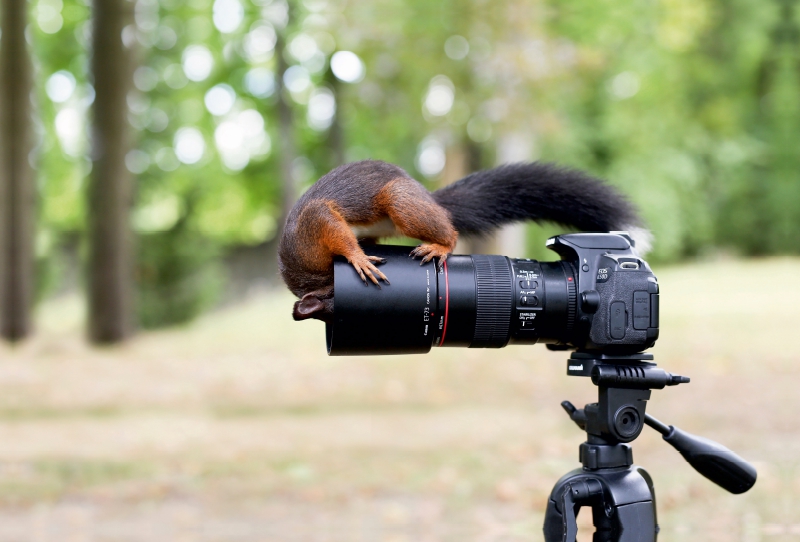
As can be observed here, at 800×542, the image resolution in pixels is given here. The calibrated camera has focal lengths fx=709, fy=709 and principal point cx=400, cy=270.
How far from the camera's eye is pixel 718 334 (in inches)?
304

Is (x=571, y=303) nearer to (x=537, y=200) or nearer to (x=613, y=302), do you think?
(x=613, y=302)

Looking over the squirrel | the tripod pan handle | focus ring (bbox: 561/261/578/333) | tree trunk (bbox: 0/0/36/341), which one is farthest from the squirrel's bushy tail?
tree trunk (bbox: 0/0/36/341)

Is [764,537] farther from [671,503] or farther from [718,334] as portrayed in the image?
[718,334]

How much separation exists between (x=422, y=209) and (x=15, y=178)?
6769 millimetres

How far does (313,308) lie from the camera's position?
1.74 m

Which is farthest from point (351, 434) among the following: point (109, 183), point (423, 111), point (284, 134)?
point (284, 134)

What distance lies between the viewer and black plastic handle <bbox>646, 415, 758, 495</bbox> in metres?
1.81

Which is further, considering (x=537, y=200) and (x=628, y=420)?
(x=537, y=200)

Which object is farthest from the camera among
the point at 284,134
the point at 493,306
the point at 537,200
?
the point at 284,134

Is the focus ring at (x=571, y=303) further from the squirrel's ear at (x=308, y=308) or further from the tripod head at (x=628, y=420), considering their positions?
the squirrel's ear at (x=308, y=308)

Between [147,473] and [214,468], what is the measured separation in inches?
15.3

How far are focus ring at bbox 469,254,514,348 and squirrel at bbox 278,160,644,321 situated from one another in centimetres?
14

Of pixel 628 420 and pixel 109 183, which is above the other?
pixel 109 183

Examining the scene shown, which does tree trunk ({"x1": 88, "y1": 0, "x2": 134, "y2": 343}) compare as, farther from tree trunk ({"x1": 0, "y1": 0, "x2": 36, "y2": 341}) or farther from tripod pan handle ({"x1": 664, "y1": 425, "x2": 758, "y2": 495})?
tripod pan handle ({"x1": 664, "y1": 425, "x2": 758, "y2": 495})
